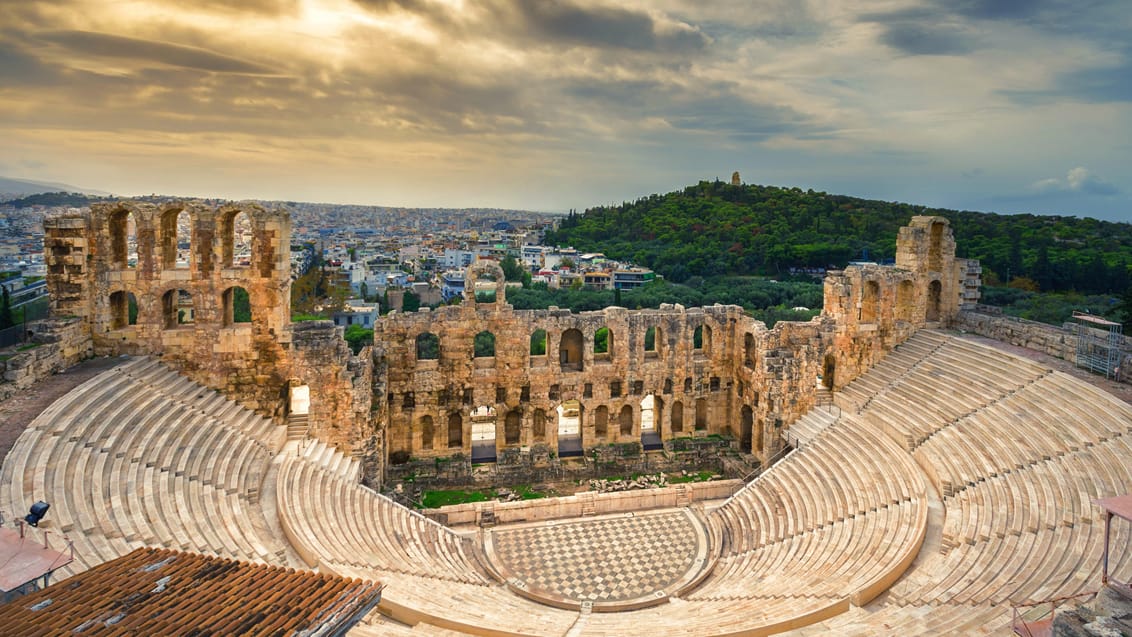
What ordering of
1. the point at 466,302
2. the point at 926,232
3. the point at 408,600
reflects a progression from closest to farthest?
1. the point at 408,600
2. the point at 466,302
3. the point at 926,232

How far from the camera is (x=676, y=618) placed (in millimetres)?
16672

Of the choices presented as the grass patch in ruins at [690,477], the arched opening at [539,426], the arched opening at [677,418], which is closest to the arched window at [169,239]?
the arched opening at [539,426]

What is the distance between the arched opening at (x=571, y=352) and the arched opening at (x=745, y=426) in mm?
7497

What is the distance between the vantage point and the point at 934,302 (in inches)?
1180

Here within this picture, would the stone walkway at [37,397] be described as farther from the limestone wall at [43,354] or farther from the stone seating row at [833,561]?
the stone seating row at [833,561]

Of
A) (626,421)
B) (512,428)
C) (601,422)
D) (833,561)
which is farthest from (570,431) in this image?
(833,561)

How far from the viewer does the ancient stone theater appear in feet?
49.4

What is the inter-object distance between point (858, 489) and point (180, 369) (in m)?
22.5

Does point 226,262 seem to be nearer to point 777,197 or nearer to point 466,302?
point 466,302

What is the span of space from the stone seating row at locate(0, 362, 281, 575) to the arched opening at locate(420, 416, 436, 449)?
7.53 metres

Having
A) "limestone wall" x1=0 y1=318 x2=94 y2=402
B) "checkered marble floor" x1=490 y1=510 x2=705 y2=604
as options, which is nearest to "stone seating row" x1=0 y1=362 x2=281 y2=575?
"limestone wall" x1=0 y1=318 x2=94 y2=402

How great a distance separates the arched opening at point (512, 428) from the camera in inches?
1128

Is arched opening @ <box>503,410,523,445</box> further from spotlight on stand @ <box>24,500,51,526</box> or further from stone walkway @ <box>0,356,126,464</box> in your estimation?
spotlight on stand @ <box>24,500,51,526</box>

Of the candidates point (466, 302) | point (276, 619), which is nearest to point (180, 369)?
point (466, 302)
